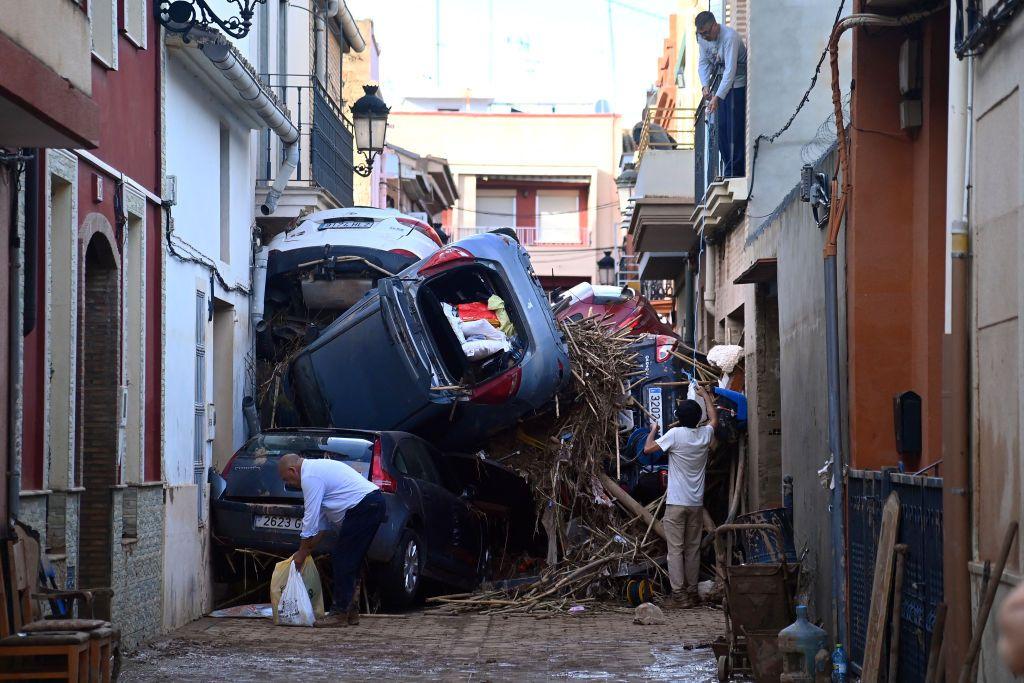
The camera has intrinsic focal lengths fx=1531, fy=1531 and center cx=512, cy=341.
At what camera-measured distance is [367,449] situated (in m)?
14.0

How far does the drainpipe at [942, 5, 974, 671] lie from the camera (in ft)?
22.8

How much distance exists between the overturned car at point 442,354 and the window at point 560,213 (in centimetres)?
4034

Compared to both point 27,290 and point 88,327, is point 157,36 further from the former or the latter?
point 27,290

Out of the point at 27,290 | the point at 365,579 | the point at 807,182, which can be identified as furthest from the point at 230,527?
the point at 807,182

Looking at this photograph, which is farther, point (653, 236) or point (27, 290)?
point (653, 236)

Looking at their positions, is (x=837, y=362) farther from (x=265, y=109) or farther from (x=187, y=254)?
(x=265, y=109)

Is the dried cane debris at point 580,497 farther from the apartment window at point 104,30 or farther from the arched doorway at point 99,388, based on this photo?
the apartment window at point 104,30

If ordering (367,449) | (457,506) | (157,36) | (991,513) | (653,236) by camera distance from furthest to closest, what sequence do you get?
(653,236)
(457,506)
(367,449)
(157,36)
(991,513)

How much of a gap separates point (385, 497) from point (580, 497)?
285 cm

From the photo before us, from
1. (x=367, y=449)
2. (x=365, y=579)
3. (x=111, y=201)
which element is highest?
(x=111, y=201)

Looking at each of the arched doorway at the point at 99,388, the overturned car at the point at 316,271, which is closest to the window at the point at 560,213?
the overturned car at the point at 316,271

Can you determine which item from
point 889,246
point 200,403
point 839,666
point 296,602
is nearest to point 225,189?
point 200,403

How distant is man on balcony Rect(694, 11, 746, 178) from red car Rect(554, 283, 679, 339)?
6.90ft

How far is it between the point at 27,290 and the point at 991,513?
598 cm
